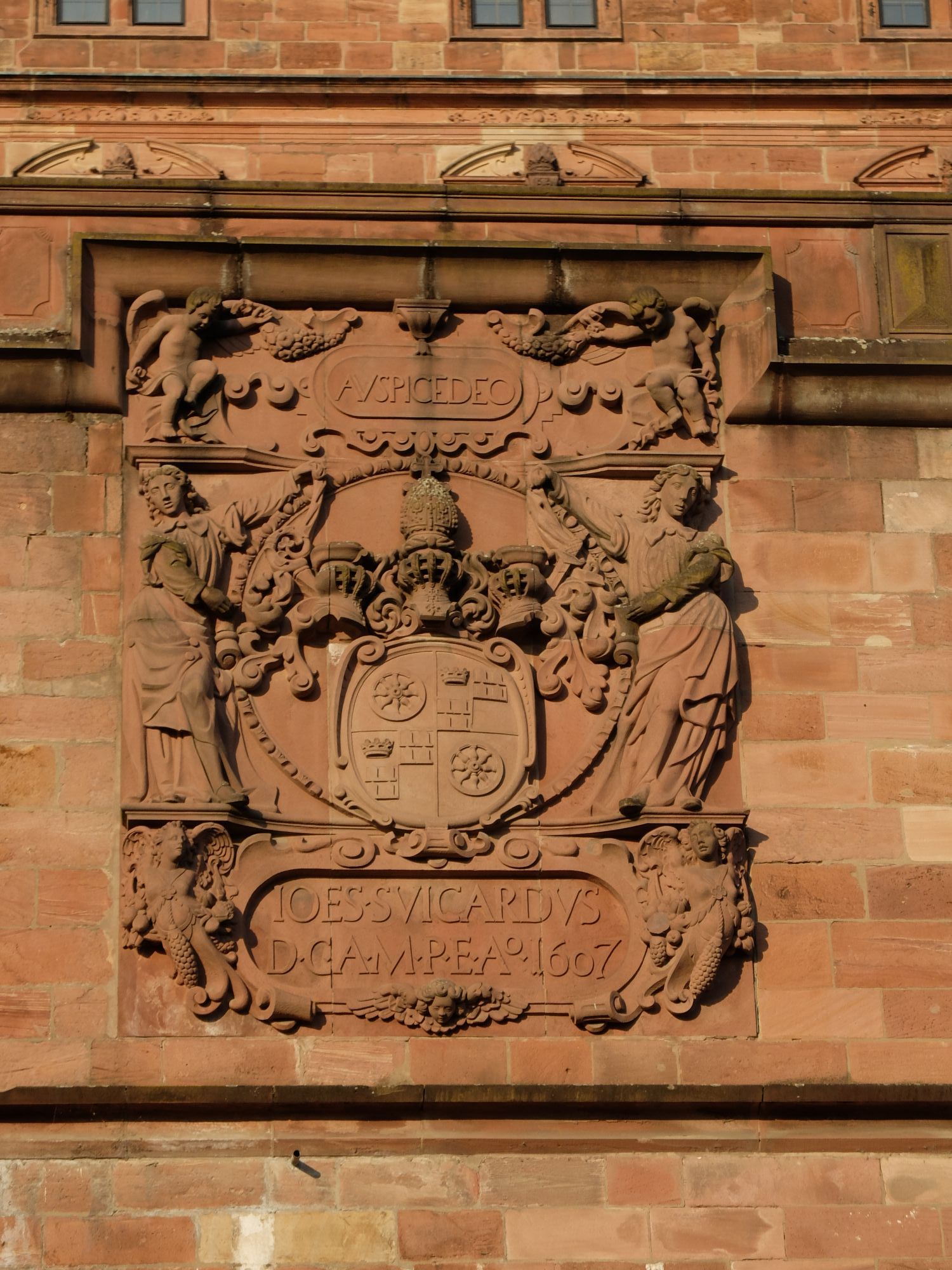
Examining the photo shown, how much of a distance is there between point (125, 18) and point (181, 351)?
8.91ft

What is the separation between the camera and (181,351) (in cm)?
1401

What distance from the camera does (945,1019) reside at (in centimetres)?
1303

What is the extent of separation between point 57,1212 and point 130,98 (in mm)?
6407

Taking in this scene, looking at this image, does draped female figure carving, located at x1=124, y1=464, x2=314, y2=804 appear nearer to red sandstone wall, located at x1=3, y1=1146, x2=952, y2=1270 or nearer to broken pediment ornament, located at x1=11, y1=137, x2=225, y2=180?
red sandstone wall, located at x1=3, y1=1146, x2=952, y2=1270

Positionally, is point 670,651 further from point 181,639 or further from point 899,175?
point 899,175

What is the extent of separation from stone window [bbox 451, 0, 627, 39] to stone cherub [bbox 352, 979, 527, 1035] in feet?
19.1

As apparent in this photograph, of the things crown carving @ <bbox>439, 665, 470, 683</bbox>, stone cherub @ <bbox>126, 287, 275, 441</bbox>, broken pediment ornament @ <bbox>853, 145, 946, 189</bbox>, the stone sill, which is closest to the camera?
the stone sill

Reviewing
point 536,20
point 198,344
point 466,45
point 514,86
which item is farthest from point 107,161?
point 536,20

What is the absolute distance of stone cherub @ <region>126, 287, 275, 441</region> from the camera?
13875 millimetres

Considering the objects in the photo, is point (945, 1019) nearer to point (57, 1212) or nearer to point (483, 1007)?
point (483, 1007)

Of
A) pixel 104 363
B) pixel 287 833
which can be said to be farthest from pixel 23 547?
pixel 287 833

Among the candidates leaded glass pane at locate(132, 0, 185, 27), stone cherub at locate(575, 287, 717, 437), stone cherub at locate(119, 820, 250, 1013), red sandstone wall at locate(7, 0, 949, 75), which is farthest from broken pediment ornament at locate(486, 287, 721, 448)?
stone cherub at locate(119, 820, 250, 1013)

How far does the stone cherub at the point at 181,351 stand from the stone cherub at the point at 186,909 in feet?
7.07

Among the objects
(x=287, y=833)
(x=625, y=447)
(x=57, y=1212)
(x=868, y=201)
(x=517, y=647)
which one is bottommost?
(x=57, y=1212)
